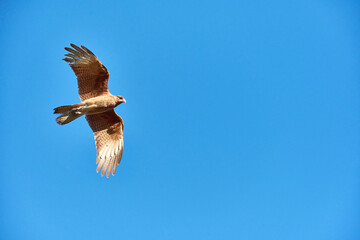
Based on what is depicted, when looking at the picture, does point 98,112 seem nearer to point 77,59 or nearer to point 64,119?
point 64,119

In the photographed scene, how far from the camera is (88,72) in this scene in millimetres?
10008

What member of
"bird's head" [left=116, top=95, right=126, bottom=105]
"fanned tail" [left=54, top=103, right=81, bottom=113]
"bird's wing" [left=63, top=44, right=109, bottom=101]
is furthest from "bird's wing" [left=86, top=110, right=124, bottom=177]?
"fanned tail" [left=54, top=103, right=81, bottom=113]

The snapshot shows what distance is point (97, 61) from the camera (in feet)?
31.8

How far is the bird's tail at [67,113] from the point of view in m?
9.20

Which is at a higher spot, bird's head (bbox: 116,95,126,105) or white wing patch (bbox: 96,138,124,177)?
bird's head (bbox: 116,95,126,105)

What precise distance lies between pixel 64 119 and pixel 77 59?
233 centimetres

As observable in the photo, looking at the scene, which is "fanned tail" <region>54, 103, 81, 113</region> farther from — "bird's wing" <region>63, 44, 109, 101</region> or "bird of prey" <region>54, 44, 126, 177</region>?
"bird's wing" <region>63, 44, 109, 101</region>

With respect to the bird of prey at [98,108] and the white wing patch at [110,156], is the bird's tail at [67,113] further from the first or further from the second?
the white wing patch at [110,156]

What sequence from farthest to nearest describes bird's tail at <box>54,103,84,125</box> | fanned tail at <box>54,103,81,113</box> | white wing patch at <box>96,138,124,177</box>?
white wing patch at <box>96,138,124,177</box>
bird's tail at <box>54,103,84,125</box>
fanned tail at <box>54,103,81,113</box>

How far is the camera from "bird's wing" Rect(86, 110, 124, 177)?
1071 centimetres

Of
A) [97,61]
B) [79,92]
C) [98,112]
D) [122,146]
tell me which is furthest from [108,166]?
[97,61]

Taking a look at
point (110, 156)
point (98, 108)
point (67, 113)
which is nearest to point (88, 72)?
point (98, 108)

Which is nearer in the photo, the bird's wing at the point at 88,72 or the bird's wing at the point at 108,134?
the bird's wing at the point at 88,72

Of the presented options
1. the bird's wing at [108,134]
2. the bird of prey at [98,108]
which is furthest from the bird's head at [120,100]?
the bird's wing at [108,134]
